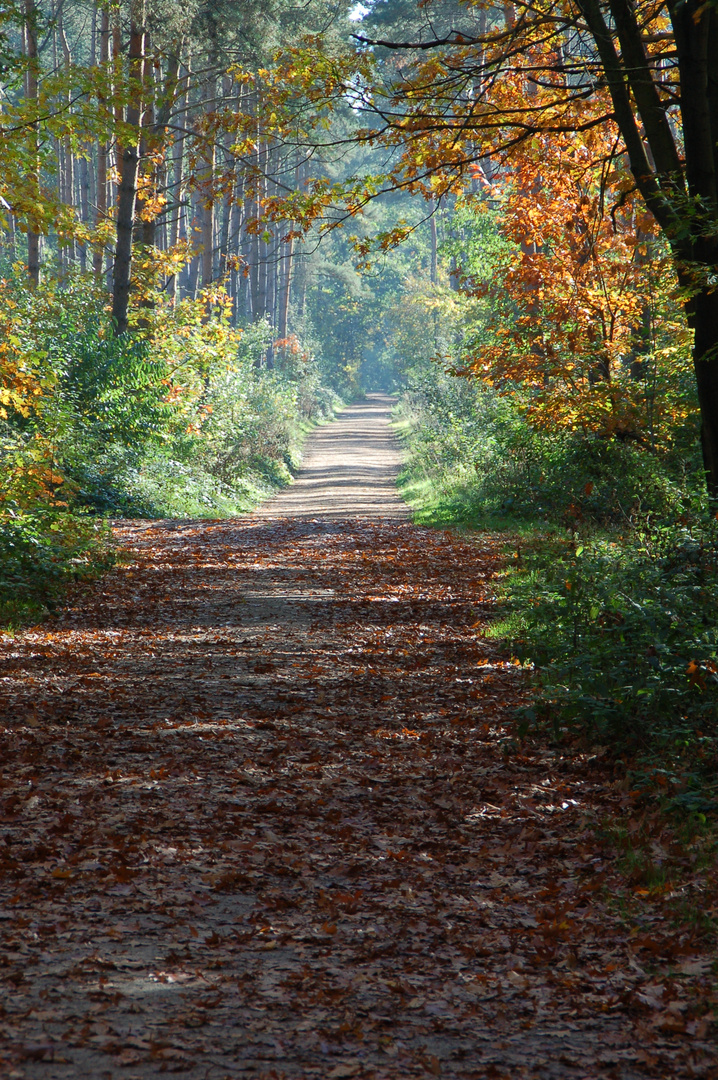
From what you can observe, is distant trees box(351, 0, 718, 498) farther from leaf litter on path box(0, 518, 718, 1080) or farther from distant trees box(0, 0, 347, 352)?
leaf litter on path box(0, 518, 718, 1080)

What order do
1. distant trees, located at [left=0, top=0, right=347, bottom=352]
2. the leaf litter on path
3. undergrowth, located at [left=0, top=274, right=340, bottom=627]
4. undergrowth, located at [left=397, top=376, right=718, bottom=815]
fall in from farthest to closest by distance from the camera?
undergrowth, located at [left=0, top=274, right=340, bottom=627] < distant trees, located at [left=0, top=0, right=347, bottom=352] < undergrowth, located at [left=397, top=376, right=718, bottom=815] < the leaf litter on path

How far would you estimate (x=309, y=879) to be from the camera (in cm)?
430

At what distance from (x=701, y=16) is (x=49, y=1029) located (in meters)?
7.24

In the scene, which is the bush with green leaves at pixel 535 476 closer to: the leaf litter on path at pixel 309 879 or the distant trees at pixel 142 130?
the leaf litter on path at pixel 309 879

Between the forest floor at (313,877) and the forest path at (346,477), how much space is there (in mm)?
10749

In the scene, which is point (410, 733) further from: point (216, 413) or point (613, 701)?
point (216, 413)

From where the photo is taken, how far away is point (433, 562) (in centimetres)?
1265

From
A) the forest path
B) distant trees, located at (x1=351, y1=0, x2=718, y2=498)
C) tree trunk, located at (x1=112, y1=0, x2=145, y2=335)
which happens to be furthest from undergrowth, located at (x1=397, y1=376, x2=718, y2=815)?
tree trunk, located at (x1=112, y1=0, x2=145, y2=335)

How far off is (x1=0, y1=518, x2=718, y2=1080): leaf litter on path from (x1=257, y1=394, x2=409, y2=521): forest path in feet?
35.7

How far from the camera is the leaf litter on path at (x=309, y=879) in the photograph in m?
2.99

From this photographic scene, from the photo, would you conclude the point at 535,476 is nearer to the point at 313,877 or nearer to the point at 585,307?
the point at 585,307

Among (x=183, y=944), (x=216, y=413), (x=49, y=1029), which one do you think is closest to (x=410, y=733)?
(x=183, y=944)

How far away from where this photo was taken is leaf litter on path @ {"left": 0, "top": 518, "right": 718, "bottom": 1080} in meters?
2.99

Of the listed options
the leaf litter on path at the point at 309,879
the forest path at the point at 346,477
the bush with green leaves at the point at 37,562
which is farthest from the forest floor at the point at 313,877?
the forest path at the point at 346,477
